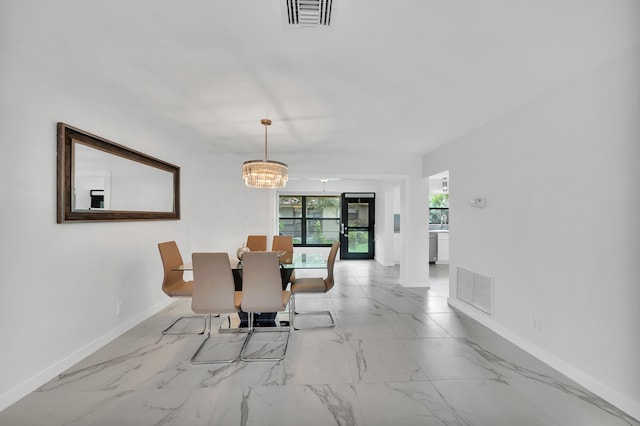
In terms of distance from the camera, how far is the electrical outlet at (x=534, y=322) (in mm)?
2473

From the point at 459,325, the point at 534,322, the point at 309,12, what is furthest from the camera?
the point at 459,325

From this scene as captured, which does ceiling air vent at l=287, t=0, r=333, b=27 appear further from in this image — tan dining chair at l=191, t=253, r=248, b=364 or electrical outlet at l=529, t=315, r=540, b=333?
electrical outlet at l=529, t=315, r=540, b=333

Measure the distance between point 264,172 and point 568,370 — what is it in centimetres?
329

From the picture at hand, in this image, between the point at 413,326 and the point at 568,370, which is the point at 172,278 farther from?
the point at 568,370

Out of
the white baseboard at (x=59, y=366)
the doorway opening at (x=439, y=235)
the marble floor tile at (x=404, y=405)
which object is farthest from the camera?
the doorway opening at (x=439, y=235)

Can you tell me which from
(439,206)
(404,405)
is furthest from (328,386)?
(439,206)

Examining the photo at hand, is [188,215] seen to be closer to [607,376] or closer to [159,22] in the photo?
[159,22]

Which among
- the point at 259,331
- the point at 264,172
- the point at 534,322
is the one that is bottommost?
the point at 259,331

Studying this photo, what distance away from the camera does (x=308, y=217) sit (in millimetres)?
8219

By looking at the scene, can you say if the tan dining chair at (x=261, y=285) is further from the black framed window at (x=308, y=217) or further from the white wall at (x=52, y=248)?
the black framed window at (x=308, y=217)

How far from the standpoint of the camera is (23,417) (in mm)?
1747

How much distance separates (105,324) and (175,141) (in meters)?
2.45

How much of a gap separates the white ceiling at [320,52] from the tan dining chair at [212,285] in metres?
1.50

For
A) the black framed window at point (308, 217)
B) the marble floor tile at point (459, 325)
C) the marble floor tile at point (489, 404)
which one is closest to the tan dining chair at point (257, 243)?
the marble floor tile at point (459, 325)
